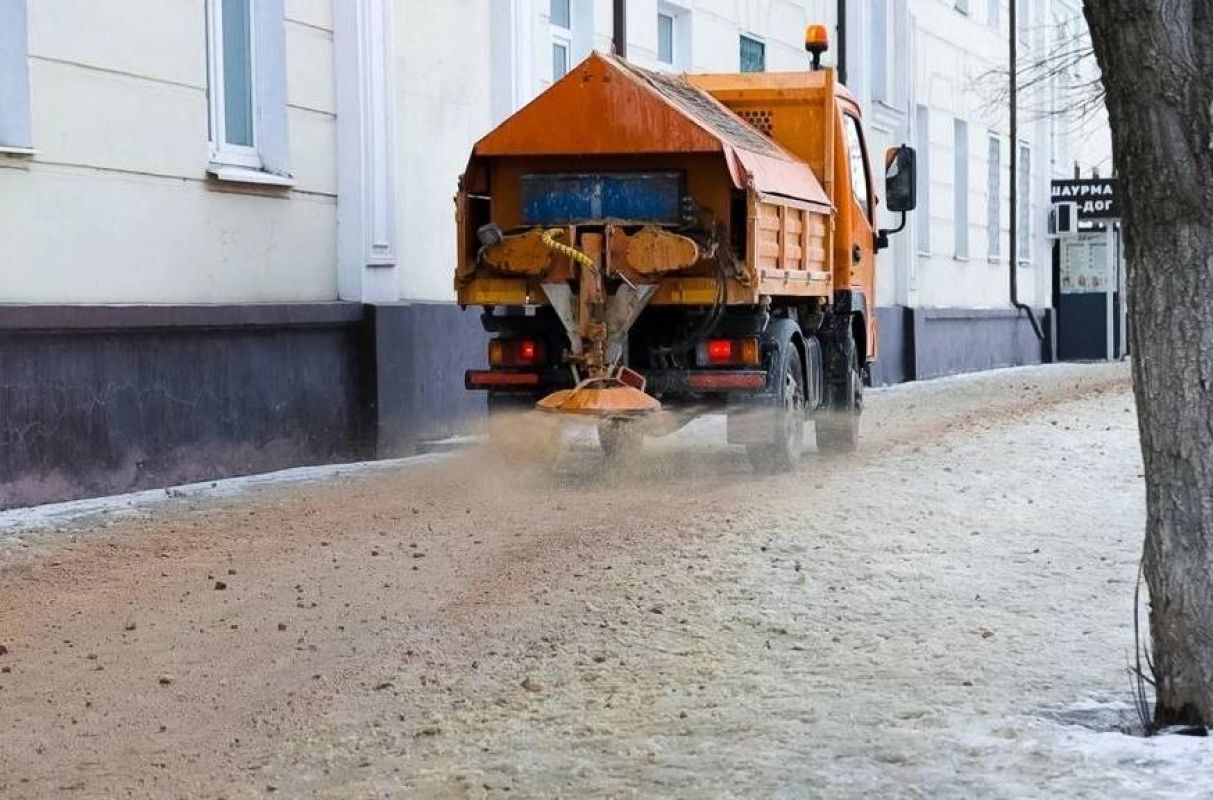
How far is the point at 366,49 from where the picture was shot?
13.9 meters

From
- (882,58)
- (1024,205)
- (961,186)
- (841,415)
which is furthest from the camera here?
(1024,205)

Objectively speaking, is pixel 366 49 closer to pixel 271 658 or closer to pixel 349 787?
pixel 271 658

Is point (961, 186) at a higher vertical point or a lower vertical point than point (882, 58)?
lower

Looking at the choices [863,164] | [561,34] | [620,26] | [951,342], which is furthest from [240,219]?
[951,342]

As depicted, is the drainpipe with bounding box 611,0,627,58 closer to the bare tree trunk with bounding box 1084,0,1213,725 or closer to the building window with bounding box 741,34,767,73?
the building window with bounding box 741,34,767,73

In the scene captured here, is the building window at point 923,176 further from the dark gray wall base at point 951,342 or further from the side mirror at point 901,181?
the side mirror at point 901,181

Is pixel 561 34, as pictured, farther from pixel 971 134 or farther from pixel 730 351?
pixel 971 134

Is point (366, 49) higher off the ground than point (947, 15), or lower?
lower

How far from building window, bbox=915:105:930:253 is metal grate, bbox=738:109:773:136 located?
14.5 m

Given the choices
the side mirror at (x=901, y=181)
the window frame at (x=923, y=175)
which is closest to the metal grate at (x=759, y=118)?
the side mirror at (x=901, y=181)

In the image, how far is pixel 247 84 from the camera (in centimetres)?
1298

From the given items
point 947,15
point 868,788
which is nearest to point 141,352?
point 868,788

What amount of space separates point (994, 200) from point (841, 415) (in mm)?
18939

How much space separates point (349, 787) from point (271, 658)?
1651 mm
